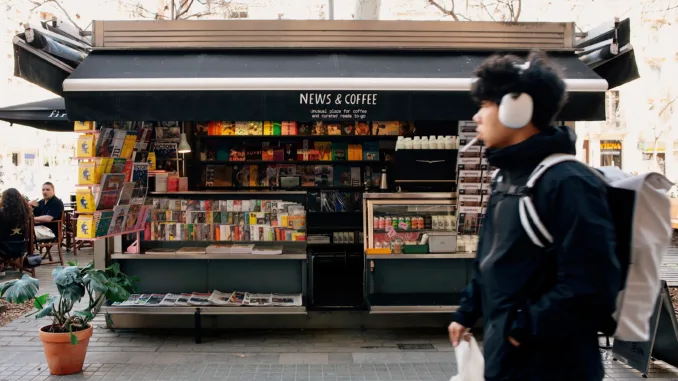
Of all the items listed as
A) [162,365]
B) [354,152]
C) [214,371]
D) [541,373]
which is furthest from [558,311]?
[354,152]

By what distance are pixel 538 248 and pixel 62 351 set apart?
4733 millimetres

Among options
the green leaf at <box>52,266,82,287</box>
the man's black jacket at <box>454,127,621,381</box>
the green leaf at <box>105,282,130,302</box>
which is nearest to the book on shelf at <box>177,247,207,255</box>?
the green leaf at <box>105,282,130,302</box>

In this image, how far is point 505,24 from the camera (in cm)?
621

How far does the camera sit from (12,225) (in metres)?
9.01

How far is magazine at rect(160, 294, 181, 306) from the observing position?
6020 mm

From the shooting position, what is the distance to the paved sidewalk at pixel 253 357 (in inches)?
197

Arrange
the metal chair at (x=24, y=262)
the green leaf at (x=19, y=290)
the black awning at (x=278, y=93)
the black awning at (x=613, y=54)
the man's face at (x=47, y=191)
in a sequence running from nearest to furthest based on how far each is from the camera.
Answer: the green leaf at (x=19, y=290), the black awning at (x=278, y=93), the black awning at (x=613, y=54), the metal chair at (x=24, y=262), the man's face at (x=47, y=191)

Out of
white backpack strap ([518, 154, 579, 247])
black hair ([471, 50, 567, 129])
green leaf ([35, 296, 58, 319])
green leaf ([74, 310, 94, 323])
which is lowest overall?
green leaf ([74, 310, 94, 323])

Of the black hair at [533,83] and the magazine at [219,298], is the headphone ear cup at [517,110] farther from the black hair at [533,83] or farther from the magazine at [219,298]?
the magazine at [219,298]

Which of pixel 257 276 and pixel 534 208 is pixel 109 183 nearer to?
pixel 257 276

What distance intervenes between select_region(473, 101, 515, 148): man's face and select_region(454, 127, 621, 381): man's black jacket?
57 mm

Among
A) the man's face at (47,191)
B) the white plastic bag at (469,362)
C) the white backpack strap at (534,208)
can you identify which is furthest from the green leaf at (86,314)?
the man's face at (47,191)

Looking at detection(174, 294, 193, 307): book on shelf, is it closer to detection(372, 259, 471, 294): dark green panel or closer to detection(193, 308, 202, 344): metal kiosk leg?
detection(193, 308, 202, 344): metal kiosk leg

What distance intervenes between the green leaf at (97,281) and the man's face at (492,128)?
4.11m
